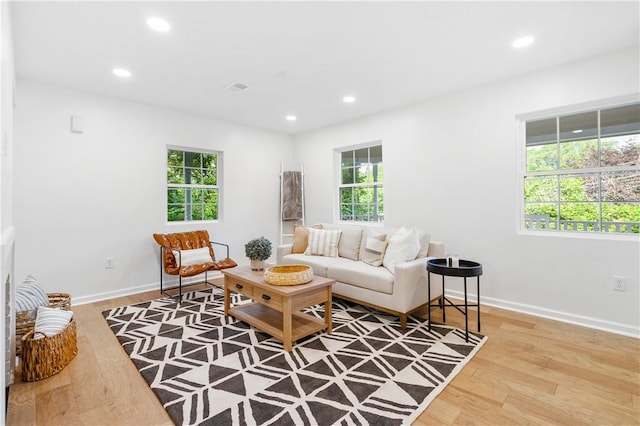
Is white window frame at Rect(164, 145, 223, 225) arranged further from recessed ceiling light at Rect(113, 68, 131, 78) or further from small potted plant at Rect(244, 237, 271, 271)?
small potted plant at Rect(244, 237, 271, 271)

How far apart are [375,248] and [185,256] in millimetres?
2304

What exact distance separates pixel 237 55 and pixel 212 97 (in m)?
1.22

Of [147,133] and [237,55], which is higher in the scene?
[237,55]

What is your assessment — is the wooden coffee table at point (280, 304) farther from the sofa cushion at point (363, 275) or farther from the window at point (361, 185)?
the window at point (361, 185)

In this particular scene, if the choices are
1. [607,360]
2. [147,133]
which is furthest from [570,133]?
[147,133]

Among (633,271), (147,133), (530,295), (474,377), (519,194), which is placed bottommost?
(474,377)

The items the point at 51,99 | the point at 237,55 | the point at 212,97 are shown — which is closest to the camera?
the point at 237,55

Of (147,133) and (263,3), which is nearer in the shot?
(263,3)

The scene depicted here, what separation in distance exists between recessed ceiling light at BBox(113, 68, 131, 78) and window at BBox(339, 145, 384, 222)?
318 centimetres

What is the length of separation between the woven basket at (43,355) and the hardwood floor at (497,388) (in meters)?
0.06

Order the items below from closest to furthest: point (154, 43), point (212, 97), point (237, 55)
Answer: point (154, 43)
point (237, 55)
point (212, 97)

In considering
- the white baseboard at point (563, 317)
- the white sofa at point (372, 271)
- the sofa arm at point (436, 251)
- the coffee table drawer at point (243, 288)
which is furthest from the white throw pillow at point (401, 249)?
the coffee table drawer at point (243, 288)

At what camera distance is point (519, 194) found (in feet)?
11.0

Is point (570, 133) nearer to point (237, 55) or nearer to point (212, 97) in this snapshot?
point (237, 55)
